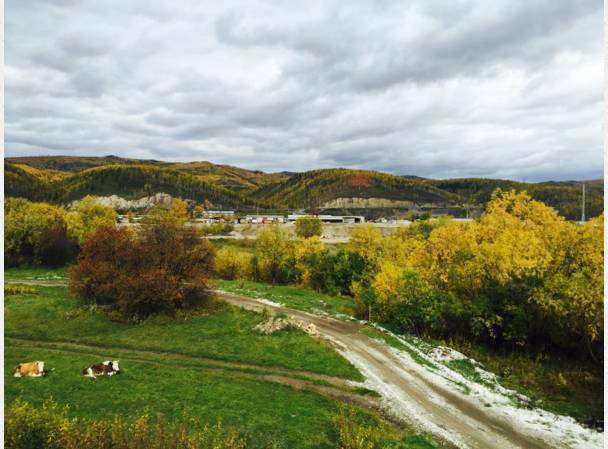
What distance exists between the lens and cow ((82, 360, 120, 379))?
17.8 metres

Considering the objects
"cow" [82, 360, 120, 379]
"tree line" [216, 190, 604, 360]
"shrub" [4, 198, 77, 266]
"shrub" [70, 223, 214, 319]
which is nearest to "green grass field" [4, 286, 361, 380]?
"shrub" [70, 223, 214, 319]

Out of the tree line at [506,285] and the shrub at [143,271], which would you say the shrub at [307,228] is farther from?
the shrub at [143,271]

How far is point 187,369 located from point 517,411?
16891mm

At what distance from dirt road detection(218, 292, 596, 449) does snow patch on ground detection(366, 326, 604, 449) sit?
0.08 m

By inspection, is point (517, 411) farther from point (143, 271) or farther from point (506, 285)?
point (143, 271)

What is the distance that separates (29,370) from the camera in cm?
1745

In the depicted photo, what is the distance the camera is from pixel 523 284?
24.4 metres

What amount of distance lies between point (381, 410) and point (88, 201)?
6036 centimetres

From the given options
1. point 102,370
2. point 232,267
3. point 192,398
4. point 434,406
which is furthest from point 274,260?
point 434,406

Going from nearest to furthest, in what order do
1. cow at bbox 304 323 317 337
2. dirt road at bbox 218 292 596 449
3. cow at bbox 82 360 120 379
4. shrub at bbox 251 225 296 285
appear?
dirt road at bbox 218 292 596 449 < cow at bbox 82 360 120 379 < cow at bbox 304 323 317 337 < shrub at bbox 251 225 296 285

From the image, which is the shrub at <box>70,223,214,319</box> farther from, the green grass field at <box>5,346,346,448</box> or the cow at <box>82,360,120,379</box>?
the cow at <box>82,360,120,379</box>

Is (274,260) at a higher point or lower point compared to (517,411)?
higher

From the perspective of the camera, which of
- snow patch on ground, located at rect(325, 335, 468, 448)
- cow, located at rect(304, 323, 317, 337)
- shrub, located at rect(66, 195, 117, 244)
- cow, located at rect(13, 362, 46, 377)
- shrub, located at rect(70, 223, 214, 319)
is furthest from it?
shrub, located at rect(66, 195, 117, 244)

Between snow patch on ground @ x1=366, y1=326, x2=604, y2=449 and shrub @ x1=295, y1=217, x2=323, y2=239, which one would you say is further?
shrub @ x1=295, y1=217, x2=323, y2=239
